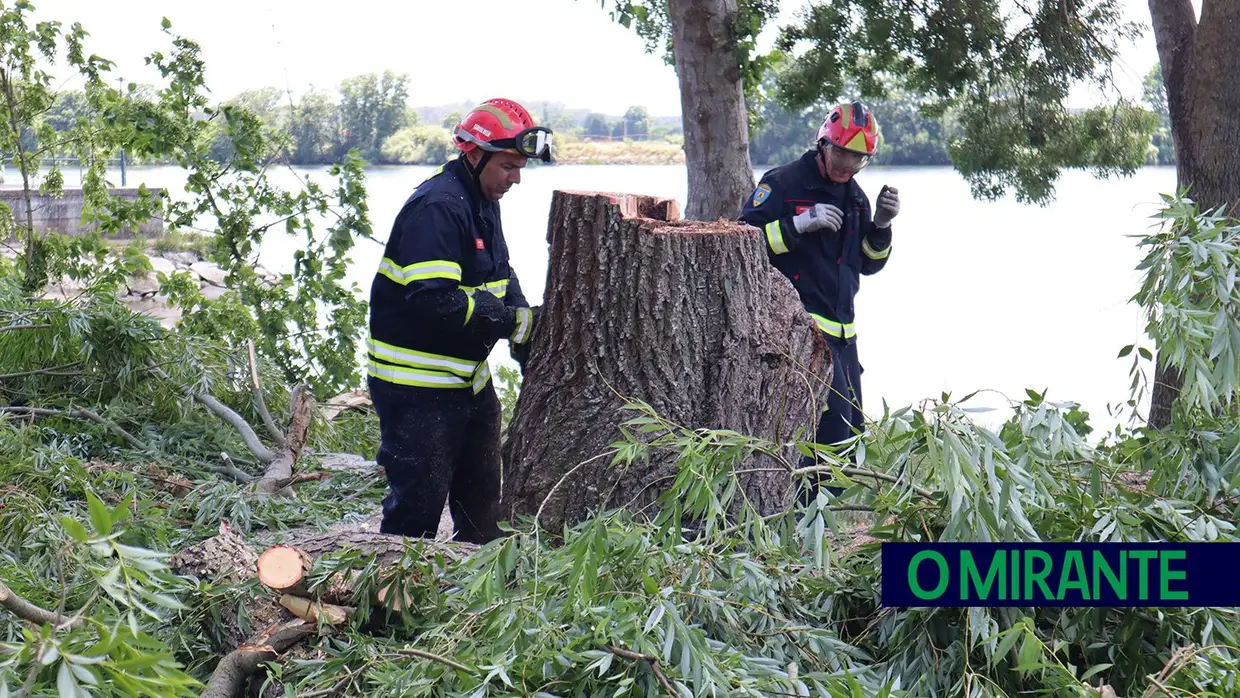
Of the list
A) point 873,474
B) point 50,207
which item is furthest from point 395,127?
point 873,474

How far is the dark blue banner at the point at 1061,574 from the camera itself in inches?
93.5

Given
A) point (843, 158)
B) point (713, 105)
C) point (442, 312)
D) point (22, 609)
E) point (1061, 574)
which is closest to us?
point (22, 609)

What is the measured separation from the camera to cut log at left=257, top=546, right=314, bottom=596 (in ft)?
9.32

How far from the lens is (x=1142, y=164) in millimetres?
6910

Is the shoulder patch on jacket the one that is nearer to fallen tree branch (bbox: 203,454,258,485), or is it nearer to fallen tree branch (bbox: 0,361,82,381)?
fallen tree branch (bbox: 203,454,258,485)

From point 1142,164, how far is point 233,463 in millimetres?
5652

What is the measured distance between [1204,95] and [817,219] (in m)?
2.33

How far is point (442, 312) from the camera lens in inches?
150

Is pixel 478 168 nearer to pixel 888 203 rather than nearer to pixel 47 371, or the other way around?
pixel 888 203

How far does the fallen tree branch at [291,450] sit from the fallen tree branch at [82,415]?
65cm

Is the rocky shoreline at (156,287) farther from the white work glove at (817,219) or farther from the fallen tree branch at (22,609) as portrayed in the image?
the fallen tree branch at (22,609)

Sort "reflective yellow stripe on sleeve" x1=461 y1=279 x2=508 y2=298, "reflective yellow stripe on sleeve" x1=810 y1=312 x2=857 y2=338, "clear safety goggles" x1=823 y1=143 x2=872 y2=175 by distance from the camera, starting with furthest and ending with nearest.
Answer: "reflective yellow stripe on sleeve" x1=810 y1=312 x2=857 y2=338 → "clear safety goggles" x1=823 y1=143 x2=872 y2=175 → "reflective yellow stripe on sleeve" x1=461 y1=279 x2=508 y2=298

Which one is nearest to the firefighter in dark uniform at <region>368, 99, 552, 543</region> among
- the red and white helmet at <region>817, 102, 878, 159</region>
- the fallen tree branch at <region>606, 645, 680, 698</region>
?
the red and white helmet at <region>817, 102, 878, 159</region>

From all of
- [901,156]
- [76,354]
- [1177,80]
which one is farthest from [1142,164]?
[76,354]
